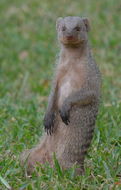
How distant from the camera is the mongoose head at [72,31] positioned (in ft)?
13.4

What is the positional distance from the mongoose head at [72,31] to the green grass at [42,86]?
947mm

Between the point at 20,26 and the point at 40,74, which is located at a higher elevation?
the point at 20,26

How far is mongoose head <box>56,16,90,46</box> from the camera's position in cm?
409

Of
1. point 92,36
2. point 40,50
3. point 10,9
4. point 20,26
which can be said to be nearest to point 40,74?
point 40,50

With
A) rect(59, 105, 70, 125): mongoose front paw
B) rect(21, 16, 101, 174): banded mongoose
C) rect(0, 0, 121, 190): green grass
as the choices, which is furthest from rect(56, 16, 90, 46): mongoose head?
rect(0, 0, 121, 190): green grass

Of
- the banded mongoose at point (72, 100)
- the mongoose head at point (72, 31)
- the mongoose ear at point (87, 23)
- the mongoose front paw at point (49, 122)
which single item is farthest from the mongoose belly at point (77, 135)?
the mongoose ear at point (87, 23)

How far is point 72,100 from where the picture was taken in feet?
13.4

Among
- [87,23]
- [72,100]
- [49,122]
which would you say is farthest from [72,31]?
[49,122]

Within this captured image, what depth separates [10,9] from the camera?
32.8 feet

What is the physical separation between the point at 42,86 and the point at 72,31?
3062 millimetres

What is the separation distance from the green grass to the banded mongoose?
176 mm

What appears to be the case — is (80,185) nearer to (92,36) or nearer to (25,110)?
(25,110)

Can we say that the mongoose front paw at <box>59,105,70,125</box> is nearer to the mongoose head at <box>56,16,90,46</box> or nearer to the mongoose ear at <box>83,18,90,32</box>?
the mongoose head at <box>56,16,90,46</box>

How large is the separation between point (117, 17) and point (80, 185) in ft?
18.5
